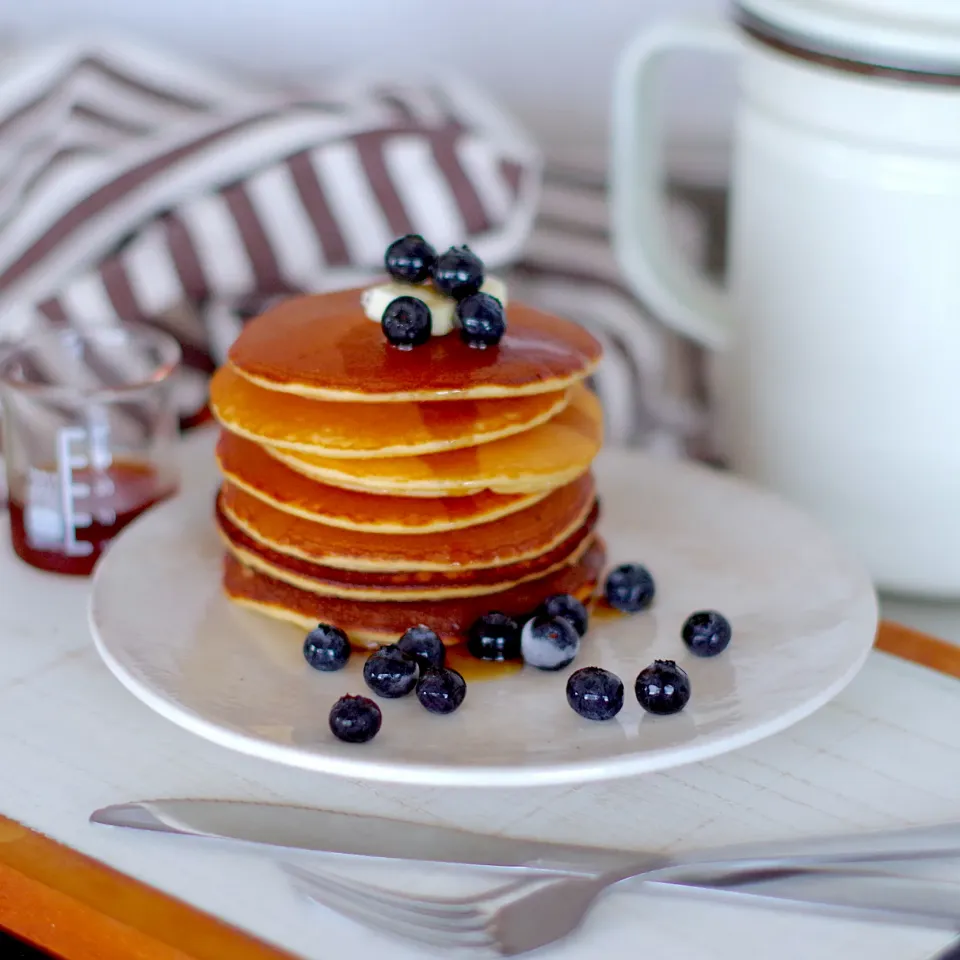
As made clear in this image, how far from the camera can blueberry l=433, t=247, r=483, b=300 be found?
816 mm

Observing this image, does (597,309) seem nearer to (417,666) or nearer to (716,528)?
(716,528)

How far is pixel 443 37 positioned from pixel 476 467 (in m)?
0.99

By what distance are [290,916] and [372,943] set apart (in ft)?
0.14

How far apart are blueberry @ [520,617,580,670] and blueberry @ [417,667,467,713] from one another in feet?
0.18

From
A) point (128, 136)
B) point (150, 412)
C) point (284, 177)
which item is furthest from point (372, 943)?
point (128, 136)

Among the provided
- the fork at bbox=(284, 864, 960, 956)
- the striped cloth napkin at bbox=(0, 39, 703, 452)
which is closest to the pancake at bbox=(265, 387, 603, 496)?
the fork at bbox=(284, 864, 960, 956)

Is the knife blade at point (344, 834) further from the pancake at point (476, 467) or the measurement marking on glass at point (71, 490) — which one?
the measurement marking on glass at point (71, 490)

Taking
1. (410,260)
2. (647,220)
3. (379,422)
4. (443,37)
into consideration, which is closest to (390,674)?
(379,422)

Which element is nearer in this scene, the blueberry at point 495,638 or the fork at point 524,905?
the fork at point 524,905

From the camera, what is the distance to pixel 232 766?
0.75m

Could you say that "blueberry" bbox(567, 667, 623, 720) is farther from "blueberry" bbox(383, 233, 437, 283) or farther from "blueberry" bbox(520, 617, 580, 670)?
"blueberry" bbox(383, 233, 437, 283)

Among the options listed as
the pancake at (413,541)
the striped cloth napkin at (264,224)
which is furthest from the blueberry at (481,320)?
the striped cloth napkin at (264,224)

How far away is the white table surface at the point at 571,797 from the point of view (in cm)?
62

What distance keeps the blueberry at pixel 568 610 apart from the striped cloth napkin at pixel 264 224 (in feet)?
1.34
